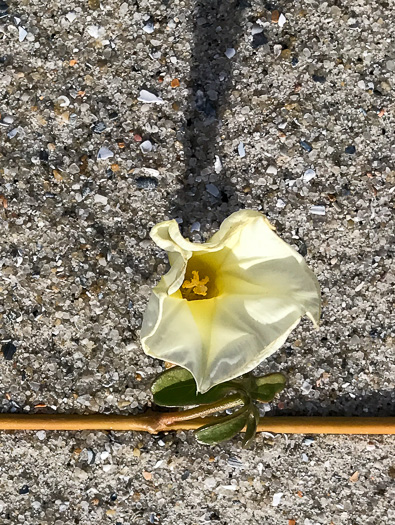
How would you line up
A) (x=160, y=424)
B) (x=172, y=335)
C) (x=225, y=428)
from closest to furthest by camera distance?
1. (x=172, y=335)
2. (x=225, y=428)
3. (x=160, y=424)

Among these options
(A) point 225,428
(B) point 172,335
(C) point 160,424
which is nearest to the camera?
(B) point 172,335

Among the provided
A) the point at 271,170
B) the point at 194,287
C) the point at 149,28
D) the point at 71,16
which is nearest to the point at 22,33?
the point at 71,16

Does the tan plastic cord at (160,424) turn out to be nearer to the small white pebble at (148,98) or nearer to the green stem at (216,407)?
the green stem at (216,407)

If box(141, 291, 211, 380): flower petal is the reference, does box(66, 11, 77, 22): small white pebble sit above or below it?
above

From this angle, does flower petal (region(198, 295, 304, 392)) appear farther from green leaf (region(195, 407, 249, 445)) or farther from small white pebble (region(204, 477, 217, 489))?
small white pebble (region(204, 477, 217, 489))

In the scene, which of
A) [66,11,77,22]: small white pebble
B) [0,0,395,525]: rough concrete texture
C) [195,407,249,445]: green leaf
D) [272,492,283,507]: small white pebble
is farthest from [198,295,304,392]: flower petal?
[66,11,77,22]: small white pebble

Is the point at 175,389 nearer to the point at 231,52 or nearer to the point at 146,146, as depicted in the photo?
the point at 146,146

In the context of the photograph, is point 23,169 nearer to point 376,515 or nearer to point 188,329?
point 188,329
